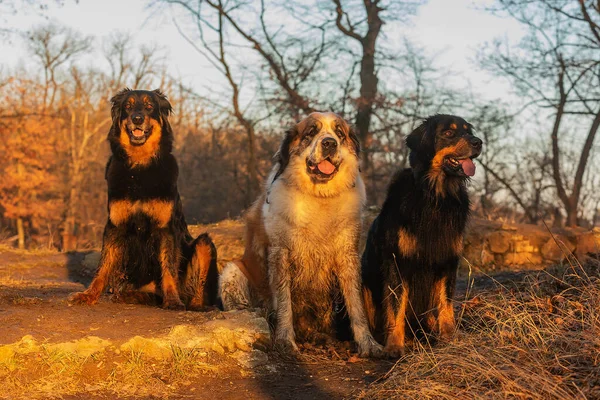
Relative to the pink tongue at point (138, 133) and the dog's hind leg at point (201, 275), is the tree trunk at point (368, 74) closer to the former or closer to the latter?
the dog's hind leg at point (201, 275)

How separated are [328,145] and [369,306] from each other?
5.56 feet

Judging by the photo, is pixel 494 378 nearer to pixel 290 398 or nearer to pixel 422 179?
pixel 290 398

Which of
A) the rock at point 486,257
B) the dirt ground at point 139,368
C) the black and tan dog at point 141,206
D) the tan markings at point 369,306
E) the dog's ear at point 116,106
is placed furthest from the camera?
the rock at point 486,257

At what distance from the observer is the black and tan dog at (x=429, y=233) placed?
219 inches

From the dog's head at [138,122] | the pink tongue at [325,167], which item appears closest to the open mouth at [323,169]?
the pink tongue at [325,167]

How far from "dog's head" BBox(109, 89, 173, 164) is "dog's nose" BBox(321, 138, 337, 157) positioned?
183cm

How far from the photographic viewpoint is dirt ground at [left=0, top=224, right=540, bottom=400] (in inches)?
172

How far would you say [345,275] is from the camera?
5.85m

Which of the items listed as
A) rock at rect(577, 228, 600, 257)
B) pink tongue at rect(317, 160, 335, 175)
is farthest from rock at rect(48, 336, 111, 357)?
rock at rect(577, 228, 600, 257)

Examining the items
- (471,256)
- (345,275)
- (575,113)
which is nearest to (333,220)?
(345,275)

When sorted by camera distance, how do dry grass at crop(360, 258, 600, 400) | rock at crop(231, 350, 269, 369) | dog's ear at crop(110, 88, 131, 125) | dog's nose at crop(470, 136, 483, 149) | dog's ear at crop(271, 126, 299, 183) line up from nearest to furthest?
dry grass at crop(360, 258, 600, 400) < rock at crop(231, 350, 269, 369) < dog's nose at crop(470, 136, 483, 149) < dog's ear at crop(271, 126, 299, 183) < dog's ear at crop(110, 88, 131, 125)

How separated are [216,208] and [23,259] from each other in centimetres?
1818

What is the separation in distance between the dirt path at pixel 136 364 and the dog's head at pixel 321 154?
1.49 m

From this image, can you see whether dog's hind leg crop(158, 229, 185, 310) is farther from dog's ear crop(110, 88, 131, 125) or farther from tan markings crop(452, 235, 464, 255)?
tan markings crop(452, 235, 464, 255)
